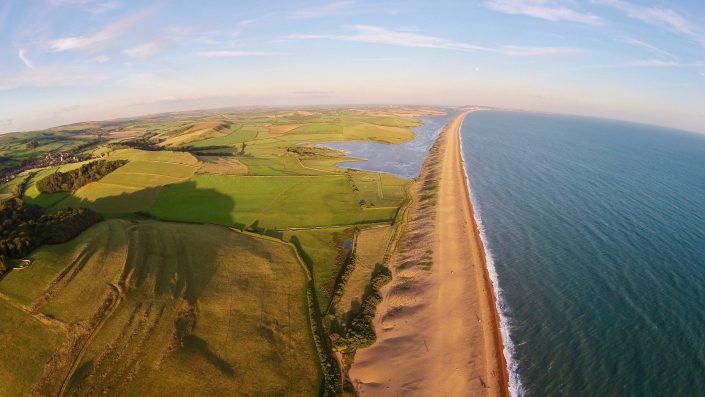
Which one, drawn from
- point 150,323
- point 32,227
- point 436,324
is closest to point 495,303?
point 436,324

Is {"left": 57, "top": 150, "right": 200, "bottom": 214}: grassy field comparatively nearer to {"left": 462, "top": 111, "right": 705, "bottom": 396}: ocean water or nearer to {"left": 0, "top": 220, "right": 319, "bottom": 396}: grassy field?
{"left": 0, "top": 220, "right": 319, "bottom": 396}: grassy field

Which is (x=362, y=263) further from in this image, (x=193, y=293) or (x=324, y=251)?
(x=193, y=293)

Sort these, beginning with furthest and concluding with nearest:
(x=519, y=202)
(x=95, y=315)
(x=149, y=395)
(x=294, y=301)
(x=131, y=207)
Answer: (x=519, y=202) < (x=131, y=207) < (x=294, y=301) < (x=95, y=315) < (x=149, y=395)

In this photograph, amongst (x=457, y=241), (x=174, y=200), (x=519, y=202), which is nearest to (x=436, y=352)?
(x=457, y=241)

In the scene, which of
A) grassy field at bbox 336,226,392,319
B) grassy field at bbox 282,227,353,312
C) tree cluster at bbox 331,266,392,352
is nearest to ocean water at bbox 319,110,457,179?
grassy field at bbox 336,226,392,319

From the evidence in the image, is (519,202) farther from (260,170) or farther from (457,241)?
(260,170)

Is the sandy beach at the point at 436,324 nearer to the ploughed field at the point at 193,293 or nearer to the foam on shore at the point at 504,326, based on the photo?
the foam on shore at the point at 504,326

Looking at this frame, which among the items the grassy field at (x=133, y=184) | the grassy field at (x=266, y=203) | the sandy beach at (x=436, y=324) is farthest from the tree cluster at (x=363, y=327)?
the grassy field at (x=133, y=184)
